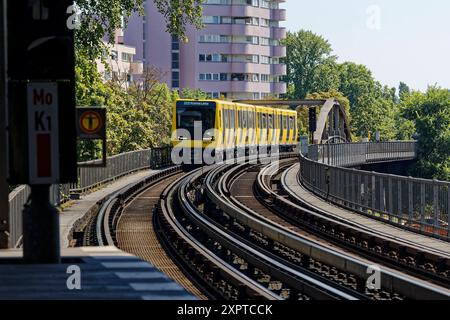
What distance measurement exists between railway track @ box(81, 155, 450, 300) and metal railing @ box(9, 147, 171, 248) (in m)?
1.46

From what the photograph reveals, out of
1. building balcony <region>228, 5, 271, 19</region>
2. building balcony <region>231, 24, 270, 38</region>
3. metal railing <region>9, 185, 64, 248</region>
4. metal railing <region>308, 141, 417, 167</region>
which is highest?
building balcony <region>228, 5, 271, 19</region>

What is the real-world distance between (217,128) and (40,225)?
133 ft

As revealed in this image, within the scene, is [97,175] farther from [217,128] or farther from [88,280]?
[88,280]

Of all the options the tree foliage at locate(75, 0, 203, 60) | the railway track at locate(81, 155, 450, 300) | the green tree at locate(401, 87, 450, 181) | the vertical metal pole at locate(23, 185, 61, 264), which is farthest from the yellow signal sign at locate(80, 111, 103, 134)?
the green tree at locate(401, 87, 450, 181)

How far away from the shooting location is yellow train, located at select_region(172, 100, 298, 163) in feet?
169

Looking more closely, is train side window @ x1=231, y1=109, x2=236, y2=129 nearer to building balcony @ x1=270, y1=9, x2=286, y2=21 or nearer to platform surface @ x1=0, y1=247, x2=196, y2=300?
platform surface @ x1=0, y1=247, x2=196, y2=300

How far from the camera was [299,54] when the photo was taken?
590 feet

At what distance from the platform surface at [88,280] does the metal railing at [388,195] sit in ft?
43.8

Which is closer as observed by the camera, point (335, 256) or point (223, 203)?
point (335, 256)

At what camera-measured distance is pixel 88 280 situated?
34.4ft

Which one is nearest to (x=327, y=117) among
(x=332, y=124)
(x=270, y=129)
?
(x=332, y=124)
